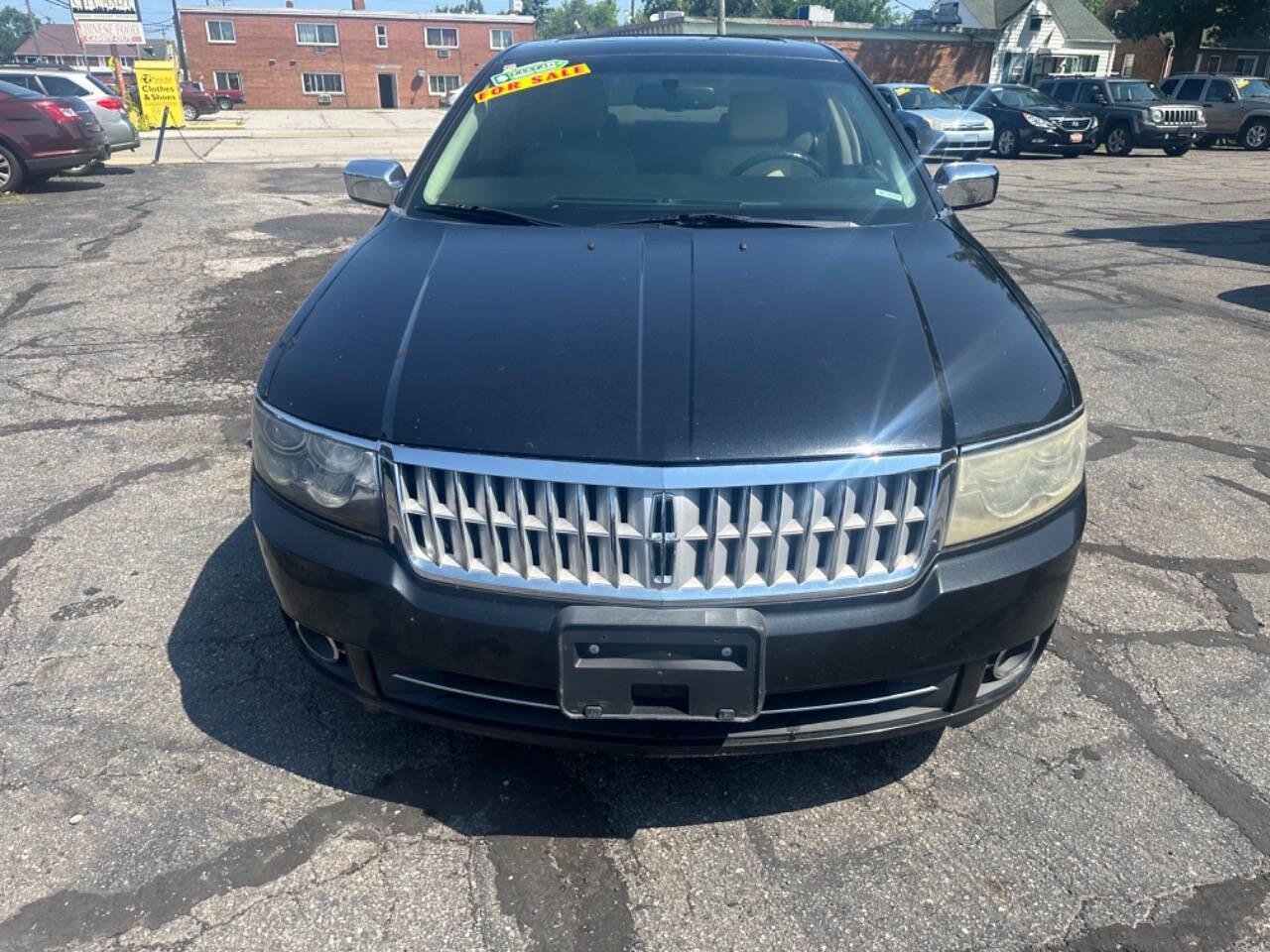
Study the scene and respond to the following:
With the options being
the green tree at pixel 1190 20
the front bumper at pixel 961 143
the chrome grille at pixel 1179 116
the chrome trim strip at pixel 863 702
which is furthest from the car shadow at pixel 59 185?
the green tree at pixel 1190 20

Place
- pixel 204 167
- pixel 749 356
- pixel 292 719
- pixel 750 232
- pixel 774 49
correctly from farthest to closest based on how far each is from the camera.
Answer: pixel 204 167, pixel 774 49, pixel 750 232, pixel 292 719, pixel 749 356

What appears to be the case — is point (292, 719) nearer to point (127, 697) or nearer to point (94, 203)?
point (127, 697)

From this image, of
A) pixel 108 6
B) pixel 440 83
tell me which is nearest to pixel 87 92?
pixel 108 6

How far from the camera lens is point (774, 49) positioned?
3.80 meters

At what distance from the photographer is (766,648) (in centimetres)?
188

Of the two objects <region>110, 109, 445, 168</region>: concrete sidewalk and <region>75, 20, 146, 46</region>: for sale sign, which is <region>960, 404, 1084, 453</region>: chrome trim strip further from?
<region>75, 20, 146, 46</region>: for sale sign

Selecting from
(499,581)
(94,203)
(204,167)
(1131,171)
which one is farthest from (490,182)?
(1131,171)

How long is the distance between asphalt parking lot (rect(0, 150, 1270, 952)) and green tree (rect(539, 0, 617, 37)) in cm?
12395

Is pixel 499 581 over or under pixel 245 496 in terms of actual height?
over

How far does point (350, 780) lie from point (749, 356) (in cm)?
149

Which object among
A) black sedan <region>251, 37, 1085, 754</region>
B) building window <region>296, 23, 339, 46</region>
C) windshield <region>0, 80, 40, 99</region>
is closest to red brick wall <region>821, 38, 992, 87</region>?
building window <region>296, 23, 339, 46</region>

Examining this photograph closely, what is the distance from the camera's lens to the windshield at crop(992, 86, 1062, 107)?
21.7 meters

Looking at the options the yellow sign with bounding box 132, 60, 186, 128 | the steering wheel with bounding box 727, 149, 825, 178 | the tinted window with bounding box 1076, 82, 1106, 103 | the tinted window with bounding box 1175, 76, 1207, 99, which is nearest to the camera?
the steering wheel with bounding box 727, 149, 825, 178

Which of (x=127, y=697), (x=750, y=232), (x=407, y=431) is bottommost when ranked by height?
(x=127, y=697)
